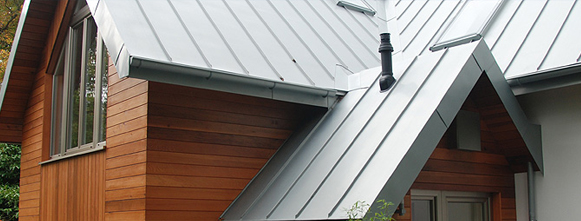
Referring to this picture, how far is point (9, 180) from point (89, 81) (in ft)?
34.8

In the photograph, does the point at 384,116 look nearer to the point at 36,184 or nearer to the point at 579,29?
the point at 579,29

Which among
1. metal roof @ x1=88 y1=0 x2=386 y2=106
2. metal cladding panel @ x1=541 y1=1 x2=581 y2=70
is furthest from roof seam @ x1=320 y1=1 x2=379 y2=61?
metal cladding panel @ x1=541 y1=1 x2=581 y2=70

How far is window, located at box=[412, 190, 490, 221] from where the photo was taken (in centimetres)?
646

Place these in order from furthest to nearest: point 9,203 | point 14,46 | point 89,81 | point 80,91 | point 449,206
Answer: point 9,203 → point 14,46 → point 80,91 → point 89,81 → point 449,206

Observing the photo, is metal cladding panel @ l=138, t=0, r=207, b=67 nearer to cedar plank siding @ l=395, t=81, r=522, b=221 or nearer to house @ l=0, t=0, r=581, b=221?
house @ l=0, t=0, r=581, b=221

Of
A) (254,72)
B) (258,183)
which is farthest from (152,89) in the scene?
(258,183)

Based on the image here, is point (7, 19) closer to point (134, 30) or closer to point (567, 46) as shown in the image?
point (134, 30)

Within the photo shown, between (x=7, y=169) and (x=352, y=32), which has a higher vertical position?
(x=352, y=32)

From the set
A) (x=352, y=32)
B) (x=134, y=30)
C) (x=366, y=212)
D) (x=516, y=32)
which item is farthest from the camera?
(x=352, y=32)

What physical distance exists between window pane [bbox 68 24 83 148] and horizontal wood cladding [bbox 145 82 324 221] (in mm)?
2311

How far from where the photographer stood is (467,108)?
21.4 ft

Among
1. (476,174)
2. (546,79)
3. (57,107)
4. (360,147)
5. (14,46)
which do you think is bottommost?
(476,174)

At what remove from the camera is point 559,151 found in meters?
6.29

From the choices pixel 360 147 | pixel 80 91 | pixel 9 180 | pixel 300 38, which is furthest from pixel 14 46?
pixel 9 180
